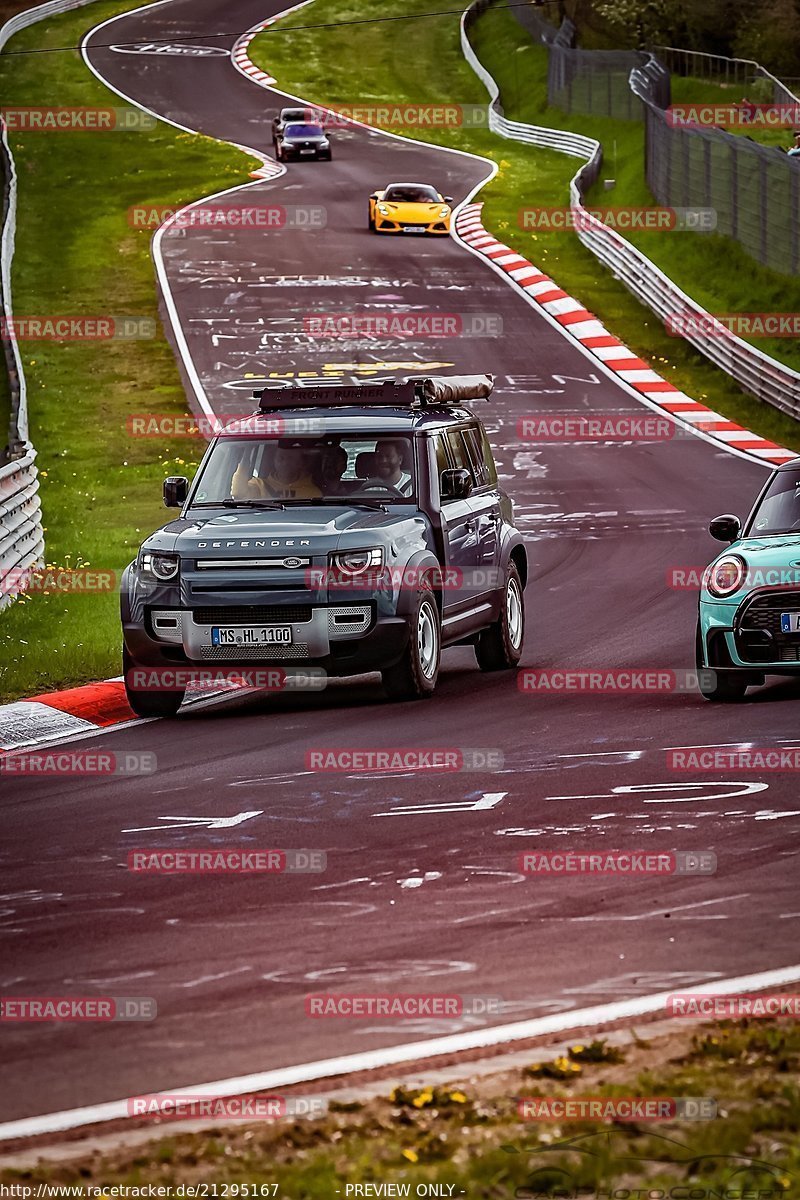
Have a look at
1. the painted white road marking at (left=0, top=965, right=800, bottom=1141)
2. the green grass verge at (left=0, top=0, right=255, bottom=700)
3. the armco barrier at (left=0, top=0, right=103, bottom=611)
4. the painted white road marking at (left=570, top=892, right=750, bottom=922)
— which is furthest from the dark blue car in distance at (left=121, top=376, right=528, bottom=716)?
the painted white road marking at (left=0, top=965, right=800, bottom=1141)

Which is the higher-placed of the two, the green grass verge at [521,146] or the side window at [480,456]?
the side window at [480,456]

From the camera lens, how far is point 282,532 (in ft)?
42.5

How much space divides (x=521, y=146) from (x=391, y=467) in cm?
4963

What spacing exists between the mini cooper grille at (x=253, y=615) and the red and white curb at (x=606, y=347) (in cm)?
1647

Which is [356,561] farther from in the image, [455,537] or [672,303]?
[672,303]

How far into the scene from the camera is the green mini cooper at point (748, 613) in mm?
12492

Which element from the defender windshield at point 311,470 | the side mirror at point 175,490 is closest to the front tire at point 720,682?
the defender windshield at point 311,470

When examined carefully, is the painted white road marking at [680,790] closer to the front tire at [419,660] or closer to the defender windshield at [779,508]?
the front tire at [419,660]

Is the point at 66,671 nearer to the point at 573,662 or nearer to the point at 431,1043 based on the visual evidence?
the point at 573,662

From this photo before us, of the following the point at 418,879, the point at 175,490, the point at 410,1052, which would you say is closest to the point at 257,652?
the point at 175,490

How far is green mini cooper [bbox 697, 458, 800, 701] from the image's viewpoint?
12.5 m

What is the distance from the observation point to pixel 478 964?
673 centimetres

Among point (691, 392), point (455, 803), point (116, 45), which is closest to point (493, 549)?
point (455, 803)

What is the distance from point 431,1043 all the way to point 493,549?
30.1ft
